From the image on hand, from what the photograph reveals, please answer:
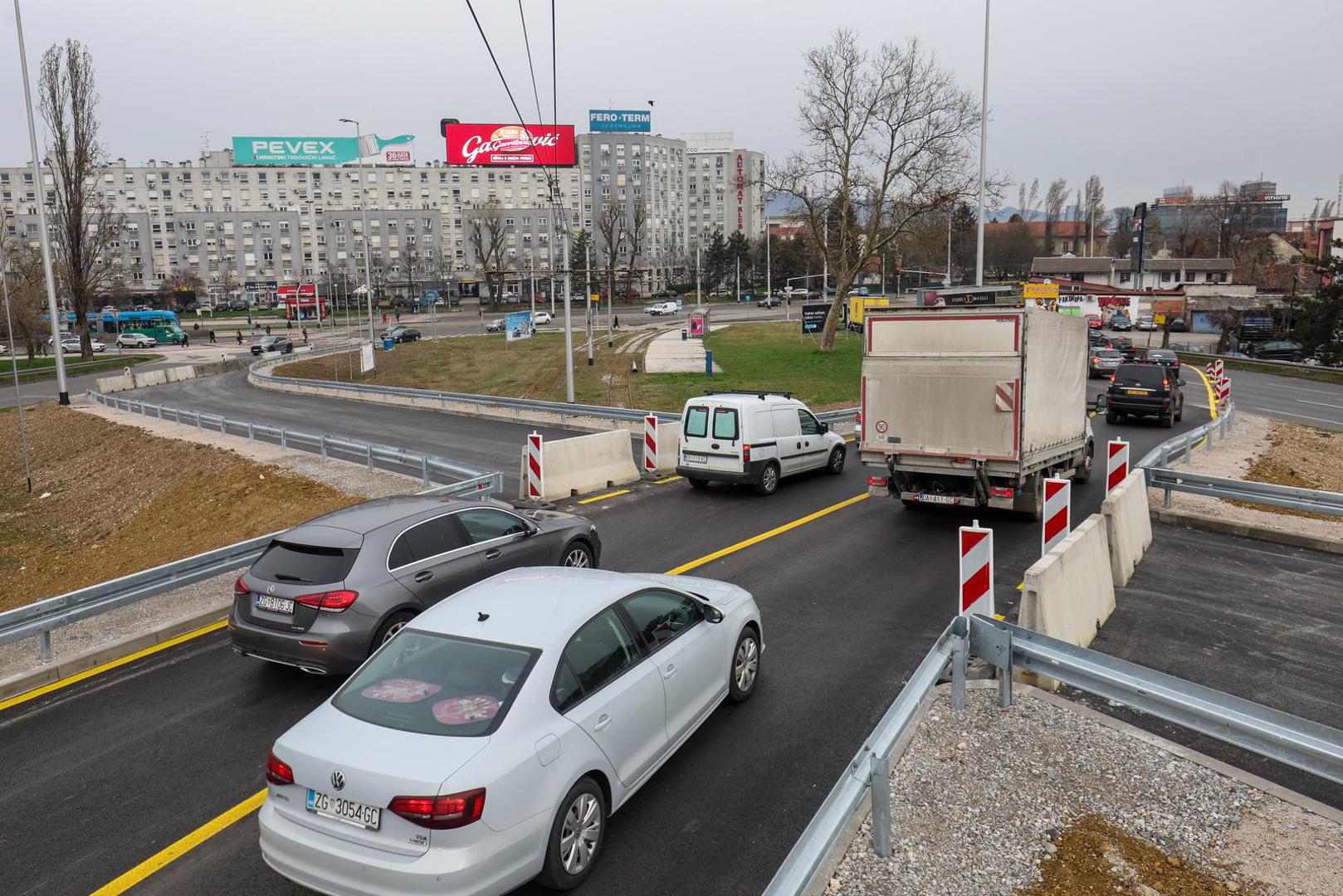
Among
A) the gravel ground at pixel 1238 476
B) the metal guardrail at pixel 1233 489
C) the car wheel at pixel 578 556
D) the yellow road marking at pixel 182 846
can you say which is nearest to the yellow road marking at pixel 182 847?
the yellow road marking at pixel 182 846

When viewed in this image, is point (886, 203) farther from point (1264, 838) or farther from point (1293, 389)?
point (1264, 838)

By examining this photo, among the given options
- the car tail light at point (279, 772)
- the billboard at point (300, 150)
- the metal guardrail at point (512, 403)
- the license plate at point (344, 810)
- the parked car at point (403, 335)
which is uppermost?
the billboard at point (300, 150)

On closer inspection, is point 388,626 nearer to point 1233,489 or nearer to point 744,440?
point 744,440

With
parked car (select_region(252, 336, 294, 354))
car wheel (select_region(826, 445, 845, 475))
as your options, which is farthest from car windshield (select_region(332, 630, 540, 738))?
parked car (select_region(252, 336, 294, 354))

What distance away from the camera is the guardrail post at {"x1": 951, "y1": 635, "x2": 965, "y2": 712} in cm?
634

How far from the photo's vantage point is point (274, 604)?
24.4 ft

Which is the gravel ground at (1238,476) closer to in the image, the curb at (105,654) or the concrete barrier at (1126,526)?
the concrete barrier at (1126,526)

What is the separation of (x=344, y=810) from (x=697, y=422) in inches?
468

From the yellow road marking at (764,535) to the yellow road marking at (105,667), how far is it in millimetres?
5165

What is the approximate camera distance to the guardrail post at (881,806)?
179 inches

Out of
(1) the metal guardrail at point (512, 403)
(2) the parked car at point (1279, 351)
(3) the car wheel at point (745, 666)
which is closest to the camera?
(3) the car wheel at point (745, 666)

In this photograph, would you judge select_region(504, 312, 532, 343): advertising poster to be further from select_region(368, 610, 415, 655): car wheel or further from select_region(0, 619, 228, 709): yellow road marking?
select_region(368, 610, 415, 655): car wheel

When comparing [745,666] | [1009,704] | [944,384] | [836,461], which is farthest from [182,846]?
[836,461]

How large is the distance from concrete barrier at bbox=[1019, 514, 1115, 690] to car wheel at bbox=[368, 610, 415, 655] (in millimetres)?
5253
